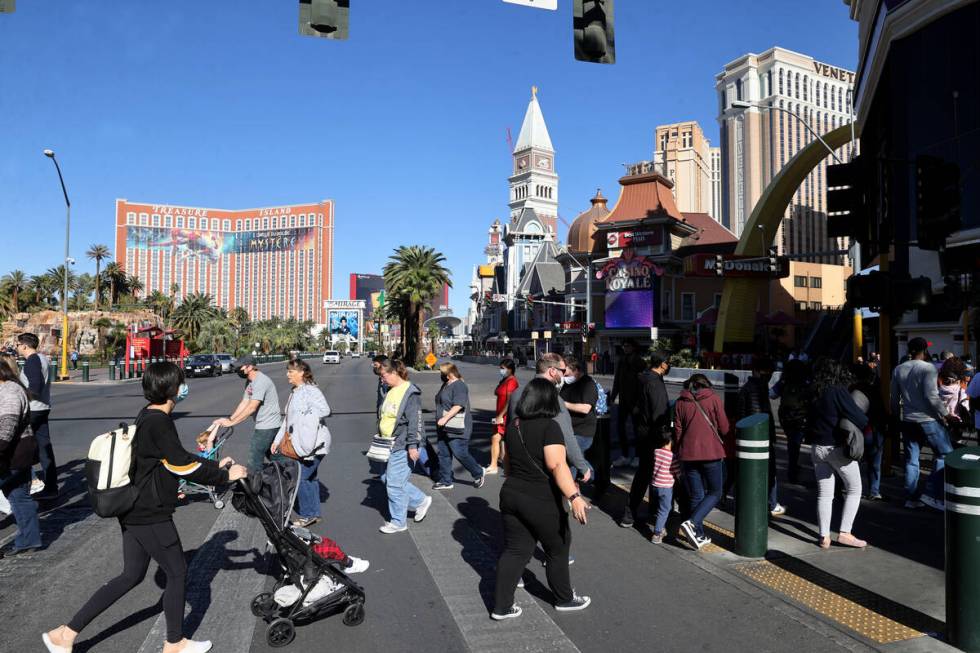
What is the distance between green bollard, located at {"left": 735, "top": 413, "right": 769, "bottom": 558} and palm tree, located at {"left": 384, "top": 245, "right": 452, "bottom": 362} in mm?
49461

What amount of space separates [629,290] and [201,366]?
31224 millimetres

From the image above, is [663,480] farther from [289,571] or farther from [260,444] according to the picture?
[260,444]

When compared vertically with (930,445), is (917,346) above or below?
above

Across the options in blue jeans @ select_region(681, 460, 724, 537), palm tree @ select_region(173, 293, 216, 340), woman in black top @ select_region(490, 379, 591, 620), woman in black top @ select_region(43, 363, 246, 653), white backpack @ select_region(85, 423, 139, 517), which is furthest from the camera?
palm tree @ select_region(173, 293, 216, 340)

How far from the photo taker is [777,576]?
5543mm

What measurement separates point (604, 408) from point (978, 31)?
1910cm

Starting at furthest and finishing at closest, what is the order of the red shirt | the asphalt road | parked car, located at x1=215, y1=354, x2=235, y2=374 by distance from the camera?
parked car, located at x1=215, y1=354, x2=235, y2=374, the red shirt, the asphalt road

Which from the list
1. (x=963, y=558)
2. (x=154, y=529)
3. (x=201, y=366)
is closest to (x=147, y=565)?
(x=154, y=529)

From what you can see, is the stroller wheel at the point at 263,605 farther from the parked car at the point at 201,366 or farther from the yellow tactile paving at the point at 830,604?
the parked car at the point at 201,366

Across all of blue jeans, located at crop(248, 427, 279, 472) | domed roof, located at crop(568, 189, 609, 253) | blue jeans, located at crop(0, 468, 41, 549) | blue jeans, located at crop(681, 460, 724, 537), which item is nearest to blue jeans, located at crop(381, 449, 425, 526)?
blue jeans, located at crop(248, 427, 279, 472)

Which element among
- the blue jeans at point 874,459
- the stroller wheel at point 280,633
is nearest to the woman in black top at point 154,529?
the stroller wheel at point 280,633

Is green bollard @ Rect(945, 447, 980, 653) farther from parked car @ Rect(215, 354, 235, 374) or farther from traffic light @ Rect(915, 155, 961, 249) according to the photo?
parked car @ Rect(215, 354, 235, 374)

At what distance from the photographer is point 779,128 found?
160 metres

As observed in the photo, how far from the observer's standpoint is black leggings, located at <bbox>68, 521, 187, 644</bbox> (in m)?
4.00
